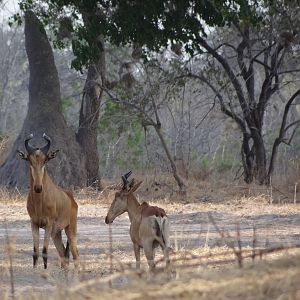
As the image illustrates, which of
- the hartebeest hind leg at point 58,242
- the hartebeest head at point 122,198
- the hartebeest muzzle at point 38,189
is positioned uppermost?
the hartebeest muzzle at point 38,189

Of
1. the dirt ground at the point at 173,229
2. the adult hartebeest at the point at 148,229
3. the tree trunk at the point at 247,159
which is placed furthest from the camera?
the tree trunk at the point at 247,159

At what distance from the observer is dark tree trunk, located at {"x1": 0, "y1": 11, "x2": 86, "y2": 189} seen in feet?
81.3

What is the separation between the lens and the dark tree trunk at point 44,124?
24781mm

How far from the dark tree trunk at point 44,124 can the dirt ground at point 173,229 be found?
2280 mm

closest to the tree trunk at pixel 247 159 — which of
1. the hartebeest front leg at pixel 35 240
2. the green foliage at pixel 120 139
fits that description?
the green foliage at pixel 120 139

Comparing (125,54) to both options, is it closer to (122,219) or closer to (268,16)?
(268,16)

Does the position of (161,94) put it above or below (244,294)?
above

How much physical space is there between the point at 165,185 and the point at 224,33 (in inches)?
233

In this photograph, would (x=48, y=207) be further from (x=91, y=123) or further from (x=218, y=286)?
(x=91, y=123)

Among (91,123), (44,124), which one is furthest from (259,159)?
(44,124)

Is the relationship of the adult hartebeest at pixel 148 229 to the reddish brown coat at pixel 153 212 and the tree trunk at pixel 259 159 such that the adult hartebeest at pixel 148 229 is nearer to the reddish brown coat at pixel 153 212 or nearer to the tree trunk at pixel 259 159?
the reddish brown coat at pixel 153 212

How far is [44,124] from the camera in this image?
982 inches

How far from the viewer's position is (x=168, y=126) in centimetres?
4441

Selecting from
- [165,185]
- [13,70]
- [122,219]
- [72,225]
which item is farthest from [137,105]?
[13,70]
